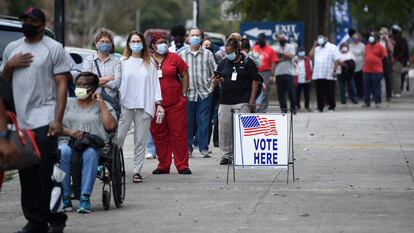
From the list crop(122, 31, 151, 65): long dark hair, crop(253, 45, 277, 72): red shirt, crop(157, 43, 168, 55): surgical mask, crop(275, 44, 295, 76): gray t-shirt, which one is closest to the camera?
crop(122, 31, 151, 65): long dark hair

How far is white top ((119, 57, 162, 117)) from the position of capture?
14164mm

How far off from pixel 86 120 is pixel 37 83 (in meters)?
2.08

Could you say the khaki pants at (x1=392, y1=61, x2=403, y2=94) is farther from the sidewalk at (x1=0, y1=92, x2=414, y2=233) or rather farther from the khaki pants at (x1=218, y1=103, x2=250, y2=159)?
the khaki pants at (x1=218, y1=103, x2=250, y2=159)

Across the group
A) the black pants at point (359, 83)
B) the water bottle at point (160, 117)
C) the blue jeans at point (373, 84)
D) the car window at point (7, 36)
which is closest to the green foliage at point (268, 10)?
the black pants at point (359, 83)

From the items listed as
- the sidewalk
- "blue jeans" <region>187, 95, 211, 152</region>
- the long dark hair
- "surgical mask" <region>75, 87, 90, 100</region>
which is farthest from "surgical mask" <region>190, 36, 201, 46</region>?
"surgical mask" <region>75, 87, 90, 100</region>

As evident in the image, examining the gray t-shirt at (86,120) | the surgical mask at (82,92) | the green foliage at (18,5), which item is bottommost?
the gray t-shirt at (86,120)

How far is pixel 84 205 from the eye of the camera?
11367mm

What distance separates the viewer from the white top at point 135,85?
1416cm

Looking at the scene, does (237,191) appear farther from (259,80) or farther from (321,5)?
(321,5)

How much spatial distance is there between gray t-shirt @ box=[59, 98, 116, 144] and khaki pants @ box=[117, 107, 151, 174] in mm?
2348

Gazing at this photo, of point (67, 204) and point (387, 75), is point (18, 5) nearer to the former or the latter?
point (387, 75)

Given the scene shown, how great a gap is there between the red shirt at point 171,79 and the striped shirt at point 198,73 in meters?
1.79

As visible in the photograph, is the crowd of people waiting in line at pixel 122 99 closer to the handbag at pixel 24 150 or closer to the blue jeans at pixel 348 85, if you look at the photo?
the handbag at pixel 24 150

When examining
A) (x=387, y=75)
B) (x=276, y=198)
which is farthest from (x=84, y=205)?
(x=387, y=75)
